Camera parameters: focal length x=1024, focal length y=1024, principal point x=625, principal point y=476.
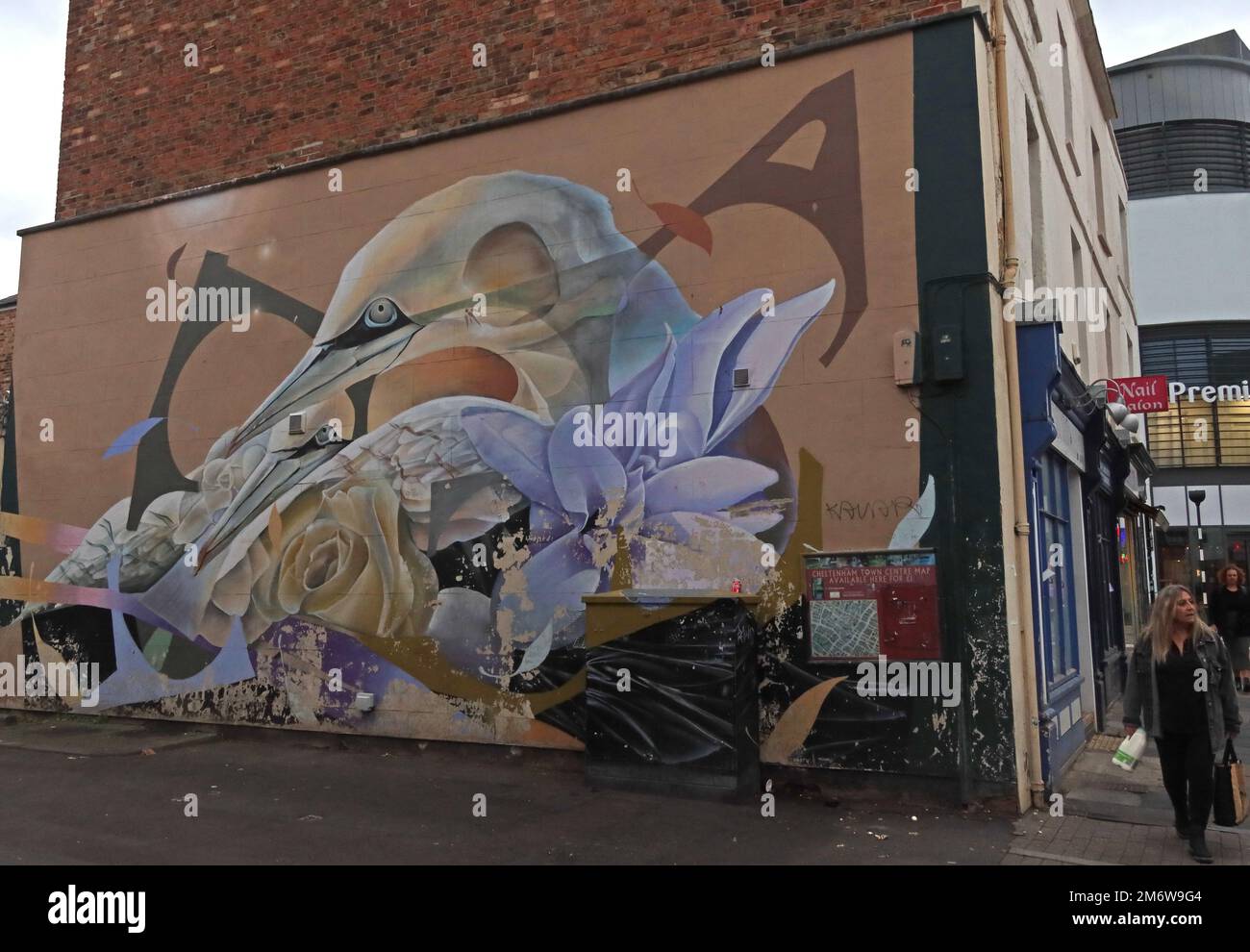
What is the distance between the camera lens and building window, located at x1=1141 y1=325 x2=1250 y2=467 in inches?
1090

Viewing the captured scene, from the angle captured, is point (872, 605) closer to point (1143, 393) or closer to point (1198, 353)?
point (1143, 393)

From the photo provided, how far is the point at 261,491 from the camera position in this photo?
10727mm

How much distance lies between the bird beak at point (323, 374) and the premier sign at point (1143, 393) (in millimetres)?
9798

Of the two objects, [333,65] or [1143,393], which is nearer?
[333,65]

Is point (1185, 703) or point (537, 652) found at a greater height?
point (537, 652)

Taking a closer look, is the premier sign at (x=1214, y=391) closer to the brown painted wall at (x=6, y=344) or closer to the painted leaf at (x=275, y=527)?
the painted leaf at (x=275, y=527)

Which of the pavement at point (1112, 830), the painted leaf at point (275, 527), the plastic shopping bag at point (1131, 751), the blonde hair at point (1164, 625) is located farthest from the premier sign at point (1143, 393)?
the painted leaf at point (275, 527)

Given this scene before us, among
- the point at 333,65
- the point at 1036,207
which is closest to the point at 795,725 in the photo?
the point at 1036,207

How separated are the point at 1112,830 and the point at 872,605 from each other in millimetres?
2188

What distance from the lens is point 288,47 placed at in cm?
1138

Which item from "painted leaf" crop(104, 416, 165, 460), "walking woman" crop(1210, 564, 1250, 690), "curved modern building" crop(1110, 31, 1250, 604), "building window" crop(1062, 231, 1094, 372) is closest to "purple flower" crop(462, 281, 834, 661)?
"painted leaf" crop(104, 416, 165, 460)

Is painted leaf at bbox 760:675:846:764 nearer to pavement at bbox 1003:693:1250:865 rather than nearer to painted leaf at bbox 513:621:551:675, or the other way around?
pavement at bbox 1003:693:1250:865

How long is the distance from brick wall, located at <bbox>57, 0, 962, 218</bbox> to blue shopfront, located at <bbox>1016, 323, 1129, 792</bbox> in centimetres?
323

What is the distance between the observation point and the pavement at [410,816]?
638cm
